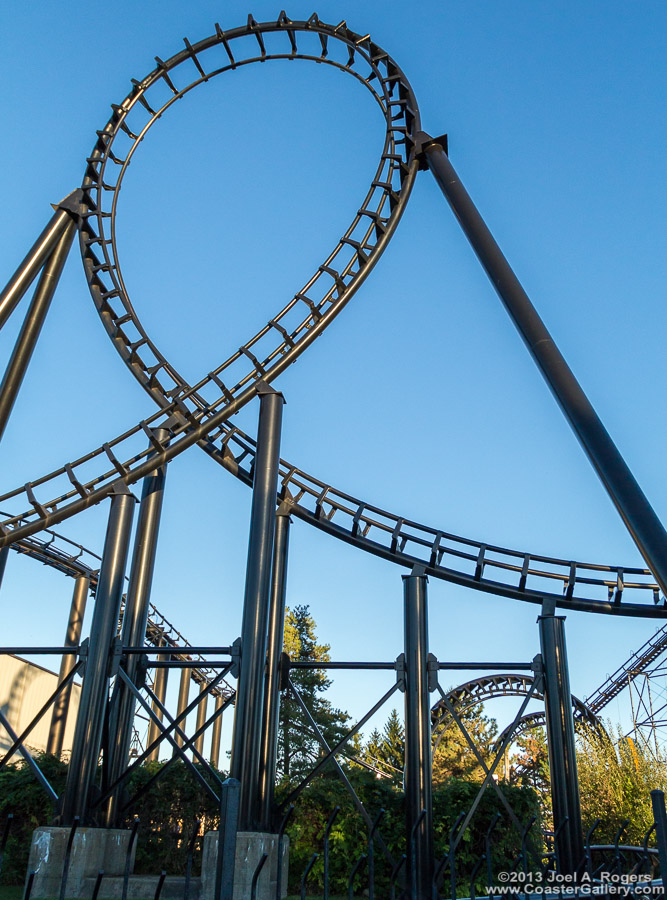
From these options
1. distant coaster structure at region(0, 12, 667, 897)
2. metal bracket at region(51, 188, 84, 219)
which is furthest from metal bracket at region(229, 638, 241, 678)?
metal bracket at region(51, 188, 84, 219)

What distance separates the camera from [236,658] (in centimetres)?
839

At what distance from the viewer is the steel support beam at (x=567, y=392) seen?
18.1 ft

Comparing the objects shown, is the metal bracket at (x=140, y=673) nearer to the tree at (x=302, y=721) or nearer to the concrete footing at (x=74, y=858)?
the concrete footing at (x=74, y=858)

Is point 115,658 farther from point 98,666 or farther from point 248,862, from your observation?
point 248,862

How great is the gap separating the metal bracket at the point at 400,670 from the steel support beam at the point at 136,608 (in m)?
3.15

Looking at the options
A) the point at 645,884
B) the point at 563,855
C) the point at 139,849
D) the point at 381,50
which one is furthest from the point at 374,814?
the point at 381,50

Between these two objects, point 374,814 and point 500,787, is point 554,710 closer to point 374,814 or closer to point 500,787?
point 500,787

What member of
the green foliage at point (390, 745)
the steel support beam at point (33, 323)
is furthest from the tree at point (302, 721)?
the steel support beam at point (33, 323)

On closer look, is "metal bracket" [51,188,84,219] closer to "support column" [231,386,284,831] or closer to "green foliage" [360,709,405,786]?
"support column" [231,386,284,831]

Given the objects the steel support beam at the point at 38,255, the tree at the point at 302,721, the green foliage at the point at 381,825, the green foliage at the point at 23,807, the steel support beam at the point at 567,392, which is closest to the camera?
the steel support beam at the point at 567,392

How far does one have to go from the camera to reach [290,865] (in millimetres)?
9078

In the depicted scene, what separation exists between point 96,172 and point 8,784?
336 inches

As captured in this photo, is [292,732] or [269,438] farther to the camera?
[292,732]

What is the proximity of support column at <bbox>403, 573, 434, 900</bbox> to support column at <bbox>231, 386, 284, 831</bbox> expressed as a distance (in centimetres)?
160
